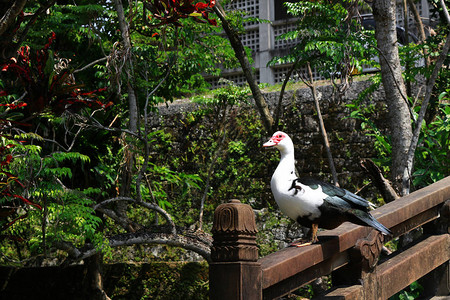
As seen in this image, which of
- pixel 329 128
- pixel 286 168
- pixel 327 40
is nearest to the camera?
pixel 286 168

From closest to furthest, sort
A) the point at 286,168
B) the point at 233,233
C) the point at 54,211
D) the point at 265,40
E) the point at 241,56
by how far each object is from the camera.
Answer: the point at 233,233
the point at 286,168
the point at 54,211
the point at 241,56
the point at 265,40

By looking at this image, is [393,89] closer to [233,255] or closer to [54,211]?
[54,211]

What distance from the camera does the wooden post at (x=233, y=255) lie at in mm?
2221

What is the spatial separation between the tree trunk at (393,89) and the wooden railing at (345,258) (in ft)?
3.67

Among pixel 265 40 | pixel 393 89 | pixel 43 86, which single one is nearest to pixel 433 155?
pixel 393 89

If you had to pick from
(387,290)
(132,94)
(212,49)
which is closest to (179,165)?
(212,49)

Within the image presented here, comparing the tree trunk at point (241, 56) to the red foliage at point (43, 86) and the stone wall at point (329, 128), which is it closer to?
the stone wall at point (329, 128)

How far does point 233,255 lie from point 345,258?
1005 mm

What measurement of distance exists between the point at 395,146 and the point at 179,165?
14.2ft

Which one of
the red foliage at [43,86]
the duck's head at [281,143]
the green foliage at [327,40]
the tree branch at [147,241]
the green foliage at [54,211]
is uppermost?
the green foliage at [327,40]

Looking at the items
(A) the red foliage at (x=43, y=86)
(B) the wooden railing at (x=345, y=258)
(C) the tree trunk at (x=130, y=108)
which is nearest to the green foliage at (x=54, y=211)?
(C) the tree trunk at (x=130, y=108)

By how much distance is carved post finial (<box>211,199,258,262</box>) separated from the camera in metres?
2.23

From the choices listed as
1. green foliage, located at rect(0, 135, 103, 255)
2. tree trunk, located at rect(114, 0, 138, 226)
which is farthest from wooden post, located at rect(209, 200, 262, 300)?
tree trunk, located at rect(114, 0, 138, 226)

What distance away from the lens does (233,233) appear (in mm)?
2230
